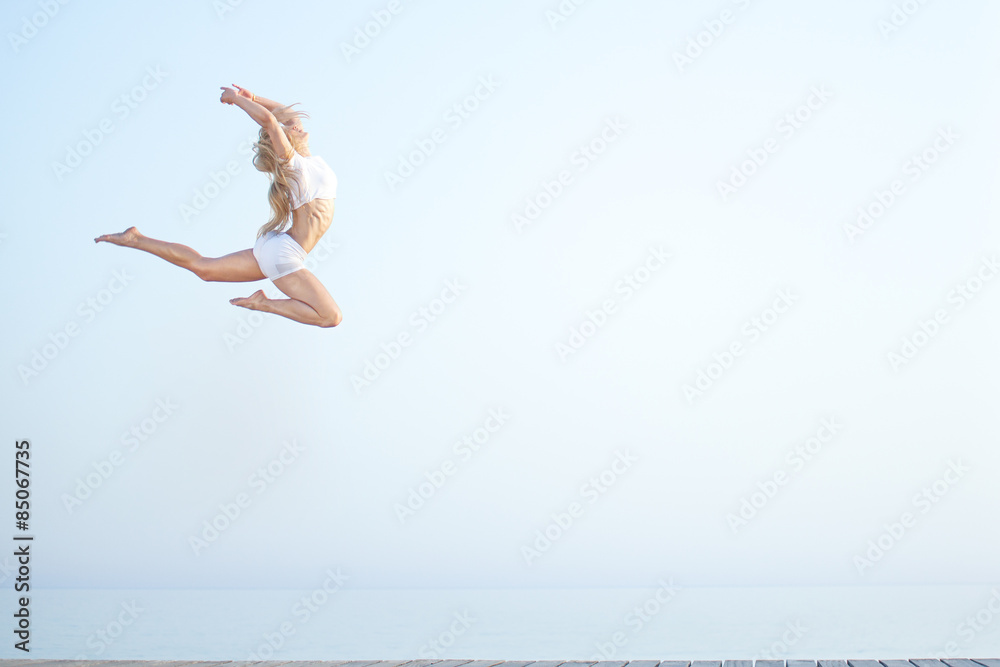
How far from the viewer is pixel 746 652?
43.8ft

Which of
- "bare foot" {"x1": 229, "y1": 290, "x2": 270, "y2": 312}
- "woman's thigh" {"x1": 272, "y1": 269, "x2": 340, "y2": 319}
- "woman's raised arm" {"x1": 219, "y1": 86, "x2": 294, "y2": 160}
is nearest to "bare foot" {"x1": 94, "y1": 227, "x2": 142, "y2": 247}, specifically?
"bare foot" {"x1": 229, "y1": 290, "x2": 270, "y2": 312}

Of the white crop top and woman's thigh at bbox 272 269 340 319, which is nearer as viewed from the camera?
the white crop top

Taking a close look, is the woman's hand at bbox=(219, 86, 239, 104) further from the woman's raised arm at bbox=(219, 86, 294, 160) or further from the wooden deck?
the wooden deck

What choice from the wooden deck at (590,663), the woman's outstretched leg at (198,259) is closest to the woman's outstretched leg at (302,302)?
the woman's outstretched leg at (198,259)

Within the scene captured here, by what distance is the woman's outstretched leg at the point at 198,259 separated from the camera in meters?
5.08

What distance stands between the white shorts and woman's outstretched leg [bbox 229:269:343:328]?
0.04 meters

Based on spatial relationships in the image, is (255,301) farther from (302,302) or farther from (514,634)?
(514,634)

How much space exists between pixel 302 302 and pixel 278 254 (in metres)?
0.32

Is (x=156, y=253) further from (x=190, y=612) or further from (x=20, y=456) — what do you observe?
(x=190, y=612)

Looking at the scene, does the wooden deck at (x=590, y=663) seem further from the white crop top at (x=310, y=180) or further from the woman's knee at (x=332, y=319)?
the white crop top at (x=310, y=180)

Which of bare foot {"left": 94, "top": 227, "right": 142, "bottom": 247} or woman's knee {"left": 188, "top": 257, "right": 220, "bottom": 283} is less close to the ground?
woman's knee {"left": 188, "top": 257, "right": 220, "bottom": 283}

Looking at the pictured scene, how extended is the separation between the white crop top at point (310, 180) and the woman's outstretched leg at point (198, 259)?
0.44m

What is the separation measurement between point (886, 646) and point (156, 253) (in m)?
13.9

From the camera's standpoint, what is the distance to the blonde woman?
4887 millimetres
